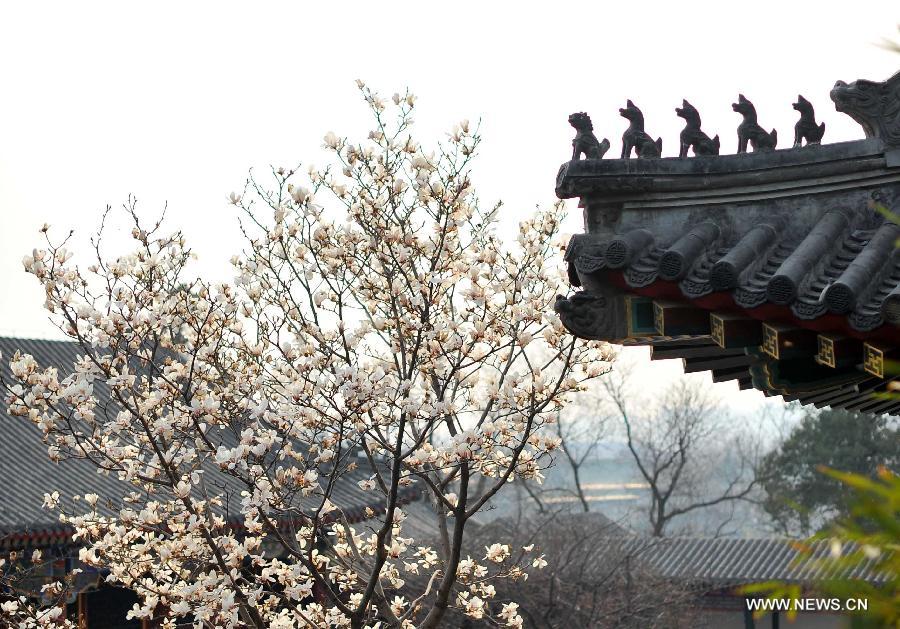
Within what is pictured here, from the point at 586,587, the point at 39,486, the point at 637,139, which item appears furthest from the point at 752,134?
the point at 586,587

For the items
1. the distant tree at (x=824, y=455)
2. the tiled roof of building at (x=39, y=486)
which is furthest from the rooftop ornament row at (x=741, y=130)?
the distant tree at (x=824, y=455)

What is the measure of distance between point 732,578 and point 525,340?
67.6ft

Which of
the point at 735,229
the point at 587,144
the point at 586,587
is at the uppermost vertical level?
the point at 587,144

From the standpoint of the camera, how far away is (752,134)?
427 cm

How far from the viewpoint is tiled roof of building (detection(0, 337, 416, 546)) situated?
46.4 feet

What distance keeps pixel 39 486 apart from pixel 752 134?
14.2 meters

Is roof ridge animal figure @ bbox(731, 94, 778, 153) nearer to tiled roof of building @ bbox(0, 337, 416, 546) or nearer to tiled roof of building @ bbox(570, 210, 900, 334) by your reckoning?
tiled roof of building @ bbox(570, 210, 900, 334)

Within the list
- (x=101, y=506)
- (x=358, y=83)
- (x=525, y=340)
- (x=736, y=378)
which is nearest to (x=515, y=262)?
(x=525, y=340)

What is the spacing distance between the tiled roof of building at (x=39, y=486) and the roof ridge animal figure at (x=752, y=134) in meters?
11.2

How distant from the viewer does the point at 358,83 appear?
838 cm

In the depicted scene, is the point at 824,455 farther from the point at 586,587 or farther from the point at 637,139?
Result: the point at 637,139

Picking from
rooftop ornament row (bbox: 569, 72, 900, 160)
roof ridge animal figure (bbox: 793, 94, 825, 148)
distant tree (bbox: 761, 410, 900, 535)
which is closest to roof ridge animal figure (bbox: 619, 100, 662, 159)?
rooftop ornament row (bbox: 569, 72, 900, 160)

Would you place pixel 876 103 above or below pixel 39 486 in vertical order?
above

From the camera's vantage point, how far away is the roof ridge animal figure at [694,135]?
4.24 metres
